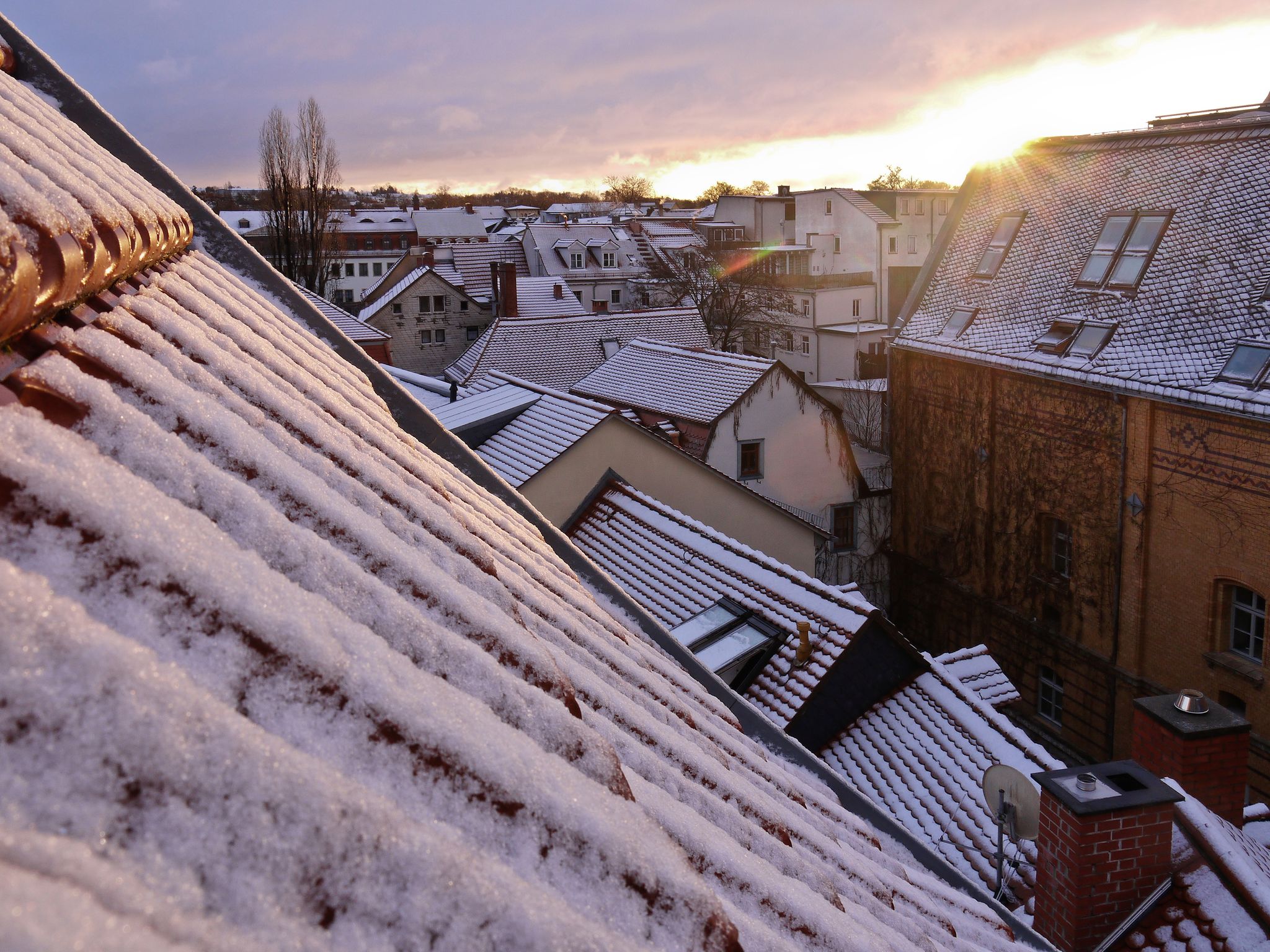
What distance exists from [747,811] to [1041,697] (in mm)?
19682

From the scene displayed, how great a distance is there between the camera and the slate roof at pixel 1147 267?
16578 millimetres

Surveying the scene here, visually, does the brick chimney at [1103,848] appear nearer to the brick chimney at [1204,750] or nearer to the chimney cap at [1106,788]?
the chimney cap at [1106,788]

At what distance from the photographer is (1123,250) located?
760 inches

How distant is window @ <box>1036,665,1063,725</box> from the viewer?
780 inches

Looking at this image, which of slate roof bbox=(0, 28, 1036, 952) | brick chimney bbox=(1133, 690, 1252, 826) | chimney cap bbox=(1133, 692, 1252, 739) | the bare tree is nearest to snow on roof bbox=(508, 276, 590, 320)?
the bare tree

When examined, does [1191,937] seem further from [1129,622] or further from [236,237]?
[1129,622]

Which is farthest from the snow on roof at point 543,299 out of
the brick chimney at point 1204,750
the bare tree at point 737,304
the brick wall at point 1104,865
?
the brick wall at point 1104,865

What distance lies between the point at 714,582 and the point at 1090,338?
425 inches

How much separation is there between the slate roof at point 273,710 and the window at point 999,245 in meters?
21.9

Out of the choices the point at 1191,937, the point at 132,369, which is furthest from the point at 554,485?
the point at 132,369

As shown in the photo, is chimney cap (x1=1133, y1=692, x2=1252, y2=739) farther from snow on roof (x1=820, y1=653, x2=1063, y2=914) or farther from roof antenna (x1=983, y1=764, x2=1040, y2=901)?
roof antenna (x1=983, y1=764, x2=1040, y2=901)

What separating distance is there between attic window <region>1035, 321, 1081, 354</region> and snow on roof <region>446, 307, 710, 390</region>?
1487 cm

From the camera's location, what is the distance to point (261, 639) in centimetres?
132

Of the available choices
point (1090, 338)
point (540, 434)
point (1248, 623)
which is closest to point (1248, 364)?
point (1090, 338)
